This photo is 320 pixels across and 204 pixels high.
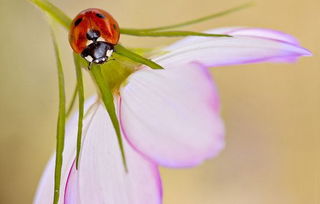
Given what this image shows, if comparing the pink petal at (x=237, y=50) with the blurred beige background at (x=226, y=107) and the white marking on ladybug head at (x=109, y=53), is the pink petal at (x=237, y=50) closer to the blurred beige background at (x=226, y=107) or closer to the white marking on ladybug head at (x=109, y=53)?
the white marking on ladybug head at (x=109, y=53)

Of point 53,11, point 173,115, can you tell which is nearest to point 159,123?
point 173,115

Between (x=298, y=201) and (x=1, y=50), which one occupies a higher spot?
(x=1, y=50)

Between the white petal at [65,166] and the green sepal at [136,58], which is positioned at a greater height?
the green sepal at [136,58]

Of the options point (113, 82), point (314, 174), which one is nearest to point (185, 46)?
point (113, 82)

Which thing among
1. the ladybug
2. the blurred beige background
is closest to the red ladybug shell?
the ladybug

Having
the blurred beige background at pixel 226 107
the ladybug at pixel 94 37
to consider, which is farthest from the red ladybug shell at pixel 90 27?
the blurred beige background at pixel 226 107

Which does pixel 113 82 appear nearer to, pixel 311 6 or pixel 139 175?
pixel 139 175

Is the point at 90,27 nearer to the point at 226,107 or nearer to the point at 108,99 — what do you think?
the point at 108,99
